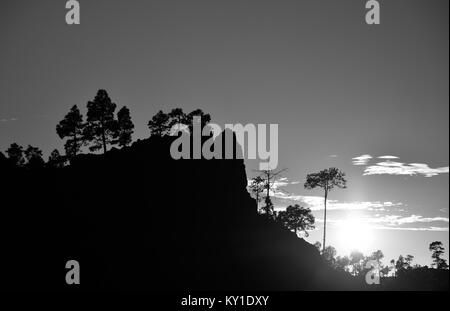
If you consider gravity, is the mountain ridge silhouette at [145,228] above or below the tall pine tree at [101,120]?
below

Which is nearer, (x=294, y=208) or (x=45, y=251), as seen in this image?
(x=45, y=251)

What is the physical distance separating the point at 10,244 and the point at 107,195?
1044 cm

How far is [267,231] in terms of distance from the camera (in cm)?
4794

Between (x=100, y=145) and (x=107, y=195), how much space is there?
16.3 meters

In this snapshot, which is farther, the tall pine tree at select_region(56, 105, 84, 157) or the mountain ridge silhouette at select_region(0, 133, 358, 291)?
the tall pine tree at select_region(56, 105, 84, 157)

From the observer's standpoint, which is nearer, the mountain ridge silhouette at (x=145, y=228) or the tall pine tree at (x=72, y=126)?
the mountain ridge silhouette at (x=145, y=228)

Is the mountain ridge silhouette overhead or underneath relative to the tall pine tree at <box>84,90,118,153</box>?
underneath

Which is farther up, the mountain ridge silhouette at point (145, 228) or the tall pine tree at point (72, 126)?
the tall pine tree at point (72, 126)

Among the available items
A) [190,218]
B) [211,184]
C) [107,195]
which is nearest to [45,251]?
[107,195]

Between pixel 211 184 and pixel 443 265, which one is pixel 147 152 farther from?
pixel 443 265

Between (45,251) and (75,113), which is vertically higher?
(75,113)
